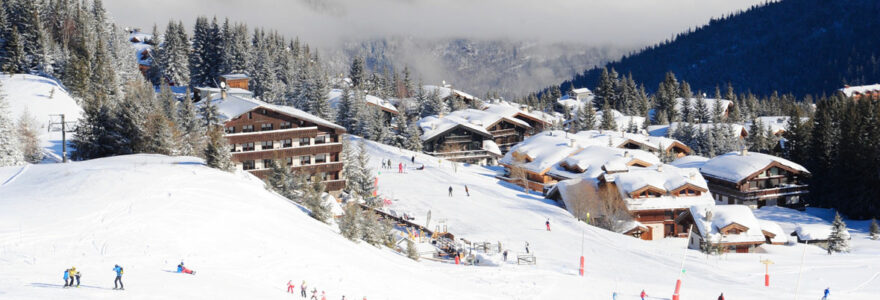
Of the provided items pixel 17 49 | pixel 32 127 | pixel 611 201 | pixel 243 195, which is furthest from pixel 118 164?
pixel 17 49

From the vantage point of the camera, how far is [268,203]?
42094mm

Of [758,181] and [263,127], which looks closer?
[263,127]

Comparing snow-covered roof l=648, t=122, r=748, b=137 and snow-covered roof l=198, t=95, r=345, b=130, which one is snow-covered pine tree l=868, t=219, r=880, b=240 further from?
snow-covered roof l=648, t=122, r=748, b=137

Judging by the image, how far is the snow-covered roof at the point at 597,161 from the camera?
76000 millimetres

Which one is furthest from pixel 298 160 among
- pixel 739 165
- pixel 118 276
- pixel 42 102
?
pixel 739 165

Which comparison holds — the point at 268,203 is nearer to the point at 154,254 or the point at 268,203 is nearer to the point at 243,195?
the point at 243,195

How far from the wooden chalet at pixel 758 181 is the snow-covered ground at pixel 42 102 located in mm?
67548

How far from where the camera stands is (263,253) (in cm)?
3316

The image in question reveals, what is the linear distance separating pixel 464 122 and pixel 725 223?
1866 inches

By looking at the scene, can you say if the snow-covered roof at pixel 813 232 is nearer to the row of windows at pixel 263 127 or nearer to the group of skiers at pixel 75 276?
the row of windows at pixel 263 127

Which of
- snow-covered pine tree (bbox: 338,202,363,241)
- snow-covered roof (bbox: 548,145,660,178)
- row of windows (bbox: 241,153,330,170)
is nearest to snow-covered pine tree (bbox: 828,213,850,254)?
snow-covered roof (bbox: 548,145,660,178)

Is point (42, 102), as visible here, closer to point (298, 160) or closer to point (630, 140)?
point (298, 160)

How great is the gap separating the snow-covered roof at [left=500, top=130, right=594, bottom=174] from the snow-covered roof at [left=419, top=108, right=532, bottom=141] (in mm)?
9479

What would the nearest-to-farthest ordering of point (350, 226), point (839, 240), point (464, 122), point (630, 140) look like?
point (350, 226)
point (839, 240)
point (630, 140)
point (464, 122)
